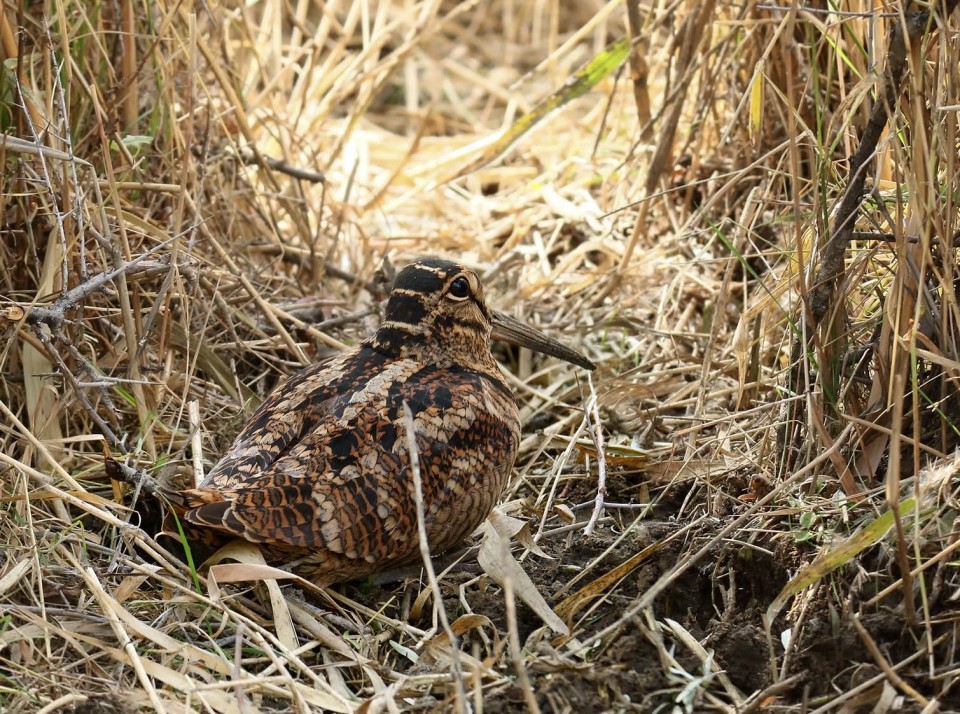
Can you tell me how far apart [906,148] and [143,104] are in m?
2.59

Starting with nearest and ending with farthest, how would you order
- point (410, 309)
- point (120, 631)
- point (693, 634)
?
point (120, 631), point (693, 634), point (410, 309)

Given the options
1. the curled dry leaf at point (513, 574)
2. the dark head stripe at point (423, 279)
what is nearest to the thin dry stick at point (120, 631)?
the curled dry leaf at point (513, 574)

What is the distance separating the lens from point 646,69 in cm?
496

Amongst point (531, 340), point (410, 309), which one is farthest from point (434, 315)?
point (531, 340)

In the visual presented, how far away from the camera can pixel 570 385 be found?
15.0ft

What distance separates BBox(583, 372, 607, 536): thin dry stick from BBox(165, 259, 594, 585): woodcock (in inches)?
10.6

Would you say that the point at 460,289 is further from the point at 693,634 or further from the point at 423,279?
Answer: the point at 693,634

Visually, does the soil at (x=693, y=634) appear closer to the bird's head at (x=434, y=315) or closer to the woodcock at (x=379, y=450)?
the woodcock at (x=379, y=450)

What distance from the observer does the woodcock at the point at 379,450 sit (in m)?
3.20

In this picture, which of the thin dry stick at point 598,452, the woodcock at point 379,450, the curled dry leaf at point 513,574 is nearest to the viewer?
the curled dry leaf at point 513,574

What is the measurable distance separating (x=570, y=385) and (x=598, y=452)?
2.57ft

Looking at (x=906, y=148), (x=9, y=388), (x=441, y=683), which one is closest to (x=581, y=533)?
(x=441, y=683)

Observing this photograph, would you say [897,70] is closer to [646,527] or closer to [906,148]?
[906,148]

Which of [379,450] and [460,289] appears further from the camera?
[460,289]
